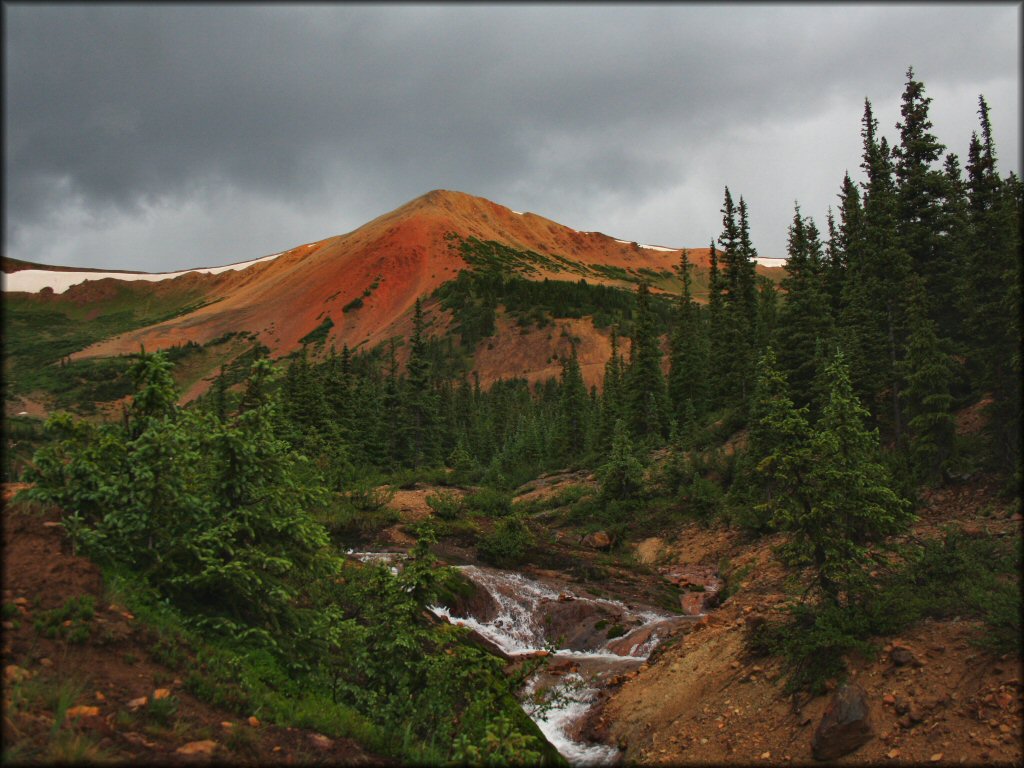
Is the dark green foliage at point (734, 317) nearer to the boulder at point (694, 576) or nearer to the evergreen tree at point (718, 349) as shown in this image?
the evergreen tree at point (718, 349)

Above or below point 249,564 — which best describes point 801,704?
below

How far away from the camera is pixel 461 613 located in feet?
63.4

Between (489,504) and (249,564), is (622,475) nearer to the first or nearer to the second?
(489,504)

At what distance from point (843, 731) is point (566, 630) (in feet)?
34.8

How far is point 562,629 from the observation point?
62.6 ft

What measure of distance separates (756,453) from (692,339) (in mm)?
28005

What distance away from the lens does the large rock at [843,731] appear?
9266 mm

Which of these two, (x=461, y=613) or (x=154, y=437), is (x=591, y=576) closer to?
(x=461, y=613)

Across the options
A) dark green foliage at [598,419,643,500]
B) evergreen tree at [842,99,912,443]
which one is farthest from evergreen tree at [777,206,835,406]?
dark green foliage at [598,419,643,500]

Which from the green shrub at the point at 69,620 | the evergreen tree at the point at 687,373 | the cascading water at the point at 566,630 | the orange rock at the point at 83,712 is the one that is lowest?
the cascading water at the point at 566,630

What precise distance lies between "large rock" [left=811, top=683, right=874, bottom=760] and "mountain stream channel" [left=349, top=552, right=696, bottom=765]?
536cm

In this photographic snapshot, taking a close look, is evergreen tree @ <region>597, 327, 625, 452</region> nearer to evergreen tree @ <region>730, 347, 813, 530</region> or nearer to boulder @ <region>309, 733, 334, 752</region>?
evergreen tree @ <region>730, 347, 813, 530</region>

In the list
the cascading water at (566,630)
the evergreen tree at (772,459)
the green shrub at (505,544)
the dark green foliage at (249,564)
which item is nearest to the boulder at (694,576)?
the evergreen tree at (772,459)

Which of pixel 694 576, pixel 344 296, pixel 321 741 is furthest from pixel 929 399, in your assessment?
pixel 344 296
